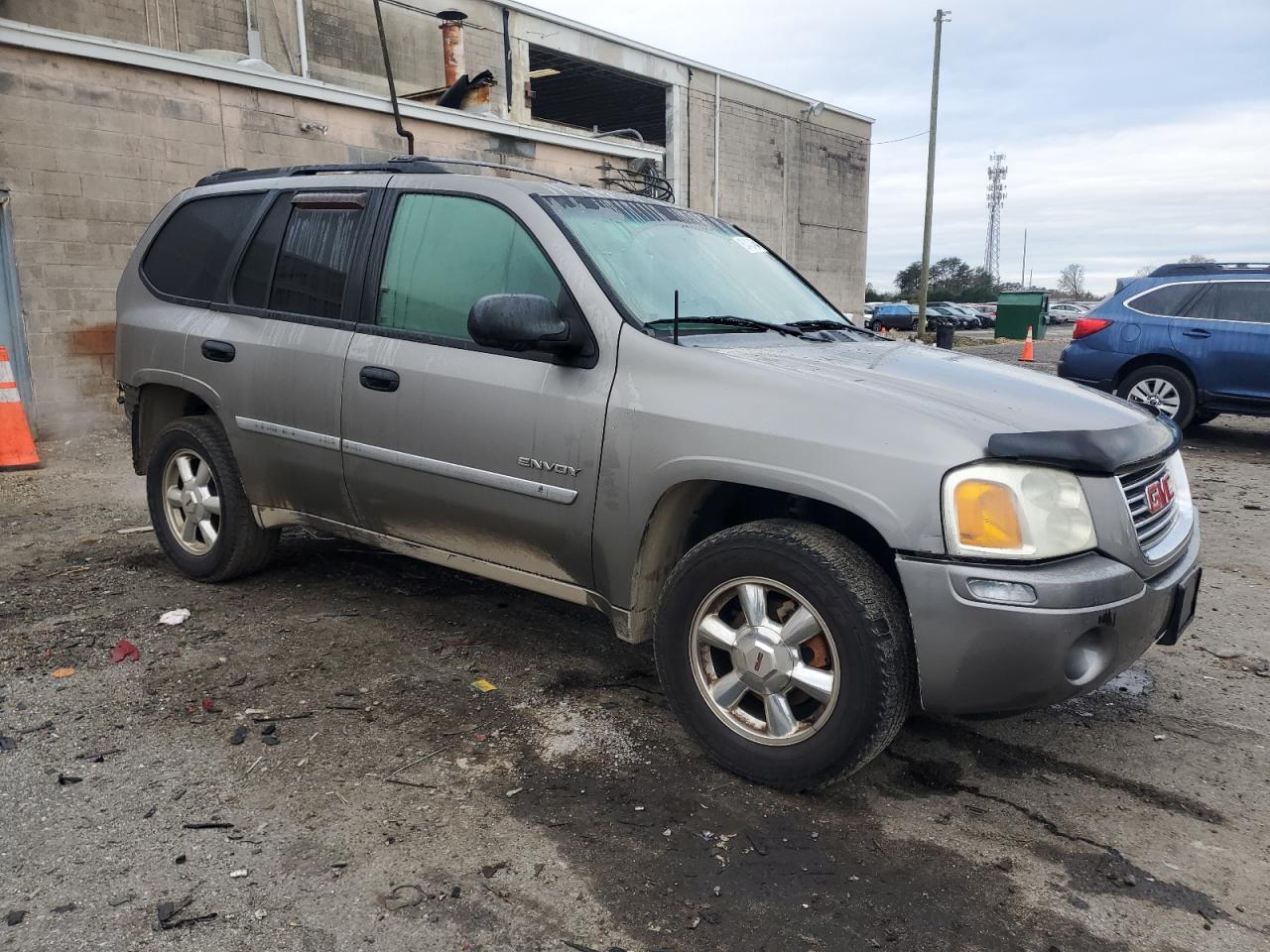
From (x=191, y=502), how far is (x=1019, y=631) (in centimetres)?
378

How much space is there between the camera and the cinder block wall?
8789mm

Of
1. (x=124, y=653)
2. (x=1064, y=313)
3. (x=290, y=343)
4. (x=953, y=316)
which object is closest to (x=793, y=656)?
(x=290, y=343)

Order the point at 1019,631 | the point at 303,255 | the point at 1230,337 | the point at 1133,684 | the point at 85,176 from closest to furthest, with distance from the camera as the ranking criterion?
the point at 1019,631 < the point at 1133,684 < the point at 303,255 < the point at 1230,337 < the point at 85,176

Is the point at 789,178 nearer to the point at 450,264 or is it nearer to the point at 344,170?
the point at 344,170

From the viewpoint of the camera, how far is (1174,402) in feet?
31.0

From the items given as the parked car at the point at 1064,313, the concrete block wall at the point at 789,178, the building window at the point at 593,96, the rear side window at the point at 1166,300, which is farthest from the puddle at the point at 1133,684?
the parked car at the point at 1064,313

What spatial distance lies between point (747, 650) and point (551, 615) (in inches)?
66.4

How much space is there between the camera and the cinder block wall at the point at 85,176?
8789mm

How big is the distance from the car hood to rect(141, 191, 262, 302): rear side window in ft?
8.47

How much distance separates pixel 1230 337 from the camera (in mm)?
9078

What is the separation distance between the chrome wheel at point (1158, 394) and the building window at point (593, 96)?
15.2 m

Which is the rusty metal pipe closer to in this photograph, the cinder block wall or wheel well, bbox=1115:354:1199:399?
the cinder block wall

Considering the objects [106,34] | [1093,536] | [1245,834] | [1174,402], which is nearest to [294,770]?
[1093,536]

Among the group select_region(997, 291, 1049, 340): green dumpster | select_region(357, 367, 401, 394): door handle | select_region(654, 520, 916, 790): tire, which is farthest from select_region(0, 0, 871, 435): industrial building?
select_region(997, 291, 1049, 340): green dumpster
